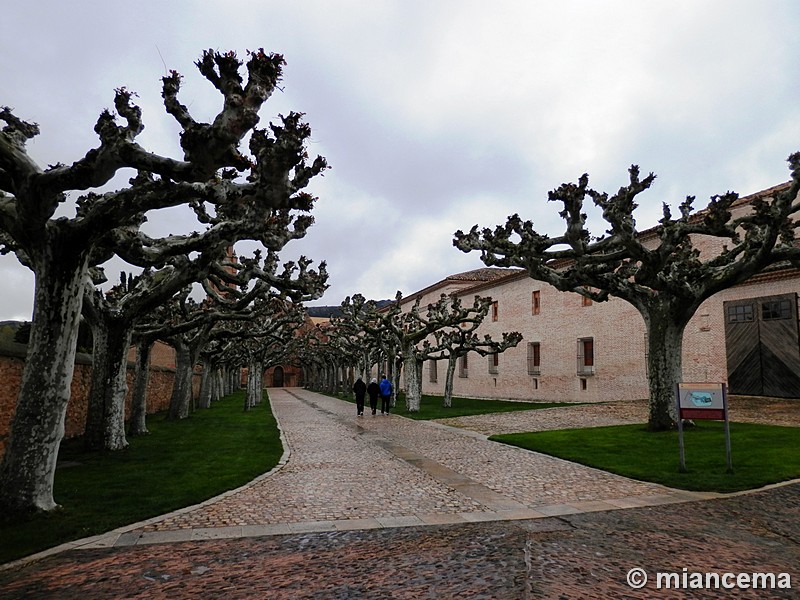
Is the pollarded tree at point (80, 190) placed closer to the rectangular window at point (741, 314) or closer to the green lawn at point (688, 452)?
the green lawn at point (688, 452)

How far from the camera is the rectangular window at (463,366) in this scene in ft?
141

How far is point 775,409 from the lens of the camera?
18406 mm

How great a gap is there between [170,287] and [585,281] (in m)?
11.0

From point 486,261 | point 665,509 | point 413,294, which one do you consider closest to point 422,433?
point 486,261

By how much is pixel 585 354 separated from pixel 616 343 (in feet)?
9.55

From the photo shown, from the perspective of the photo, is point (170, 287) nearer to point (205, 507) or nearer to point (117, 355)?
point (117, 355)

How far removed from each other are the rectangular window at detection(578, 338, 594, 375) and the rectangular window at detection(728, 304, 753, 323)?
26.2ft

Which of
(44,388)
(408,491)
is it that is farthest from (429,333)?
(44,388)

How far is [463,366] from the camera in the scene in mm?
43781

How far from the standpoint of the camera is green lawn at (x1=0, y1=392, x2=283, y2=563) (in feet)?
19.3

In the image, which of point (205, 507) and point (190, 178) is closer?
point (190, 178)

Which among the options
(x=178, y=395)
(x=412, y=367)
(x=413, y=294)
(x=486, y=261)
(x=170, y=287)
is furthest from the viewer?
(x=413, y=294)

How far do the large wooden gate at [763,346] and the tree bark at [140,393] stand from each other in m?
23.0

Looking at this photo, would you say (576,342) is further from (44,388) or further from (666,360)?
(44,388)
